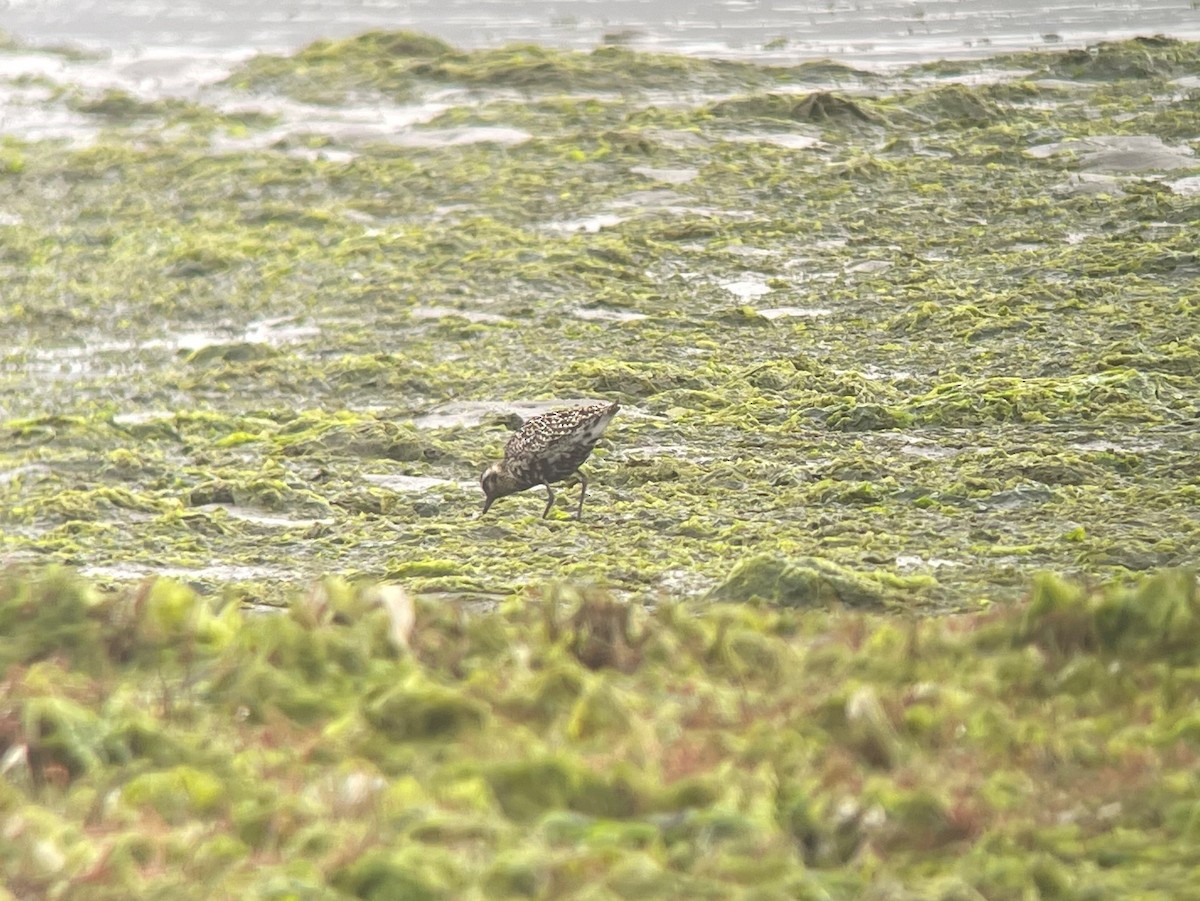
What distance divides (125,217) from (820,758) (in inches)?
360

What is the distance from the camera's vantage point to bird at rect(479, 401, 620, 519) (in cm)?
677

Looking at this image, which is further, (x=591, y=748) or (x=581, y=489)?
(x=581, y=489)

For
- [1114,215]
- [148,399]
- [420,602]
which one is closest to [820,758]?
[420,602]

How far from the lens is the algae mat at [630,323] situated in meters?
6.55

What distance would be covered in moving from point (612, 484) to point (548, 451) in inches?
18.1

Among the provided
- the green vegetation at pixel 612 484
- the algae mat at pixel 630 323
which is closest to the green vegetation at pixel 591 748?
the green vegetation at pixel 612 484

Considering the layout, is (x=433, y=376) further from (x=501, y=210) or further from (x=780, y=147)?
(x=780, y=147)

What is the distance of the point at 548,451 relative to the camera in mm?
6789

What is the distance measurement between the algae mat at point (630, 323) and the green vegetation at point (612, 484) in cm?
3

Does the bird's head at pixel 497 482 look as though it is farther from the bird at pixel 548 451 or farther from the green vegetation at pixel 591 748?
the green vegetation at pixel 591 748

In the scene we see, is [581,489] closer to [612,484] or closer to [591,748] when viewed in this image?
[612,484]

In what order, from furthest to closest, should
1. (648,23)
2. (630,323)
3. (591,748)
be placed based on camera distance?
A: (648,23), (630,323), (591,748)

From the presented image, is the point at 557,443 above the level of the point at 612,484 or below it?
above

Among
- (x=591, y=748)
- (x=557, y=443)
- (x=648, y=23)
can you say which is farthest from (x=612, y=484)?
(x=648, y=23)
